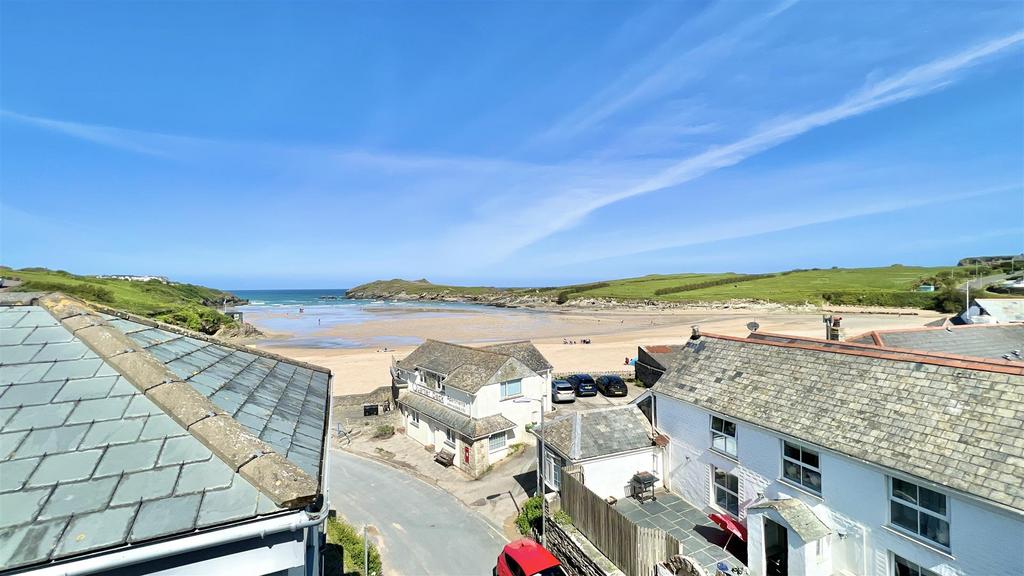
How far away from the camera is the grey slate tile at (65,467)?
3971 millimetres

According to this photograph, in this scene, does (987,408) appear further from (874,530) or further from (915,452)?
(874,530)

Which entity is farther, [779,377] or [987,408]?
[779,377]

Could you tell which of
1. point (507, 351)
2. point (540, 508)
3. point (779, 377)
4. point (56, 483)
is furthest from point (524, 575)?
point (507, 351)

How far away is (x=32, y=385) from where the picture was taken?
4848 millimetres

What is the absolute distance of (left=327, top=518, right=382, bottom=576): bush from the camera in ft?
47.0

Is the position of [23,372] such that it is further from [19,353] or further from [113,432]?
[113,432]

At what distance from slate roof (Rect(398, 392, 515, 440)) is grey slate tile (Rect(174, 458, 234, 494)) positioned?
65.3ft

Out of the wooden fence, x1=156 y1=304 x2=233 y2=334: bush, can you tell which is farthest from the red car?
x1=156 y1=304 x2=233 y2=334: bush

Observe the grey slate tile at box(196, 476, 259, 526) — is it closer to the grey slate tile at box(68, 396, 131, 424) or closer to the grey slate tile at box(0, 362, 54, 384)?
the grey slate tile at box(68, 396, 131, 424)

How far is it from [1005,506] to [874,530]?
312 centimetres

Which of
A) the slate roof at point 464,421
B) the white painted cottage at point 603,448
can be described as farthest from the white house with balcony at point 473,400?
the white painted cottage at point 603,448

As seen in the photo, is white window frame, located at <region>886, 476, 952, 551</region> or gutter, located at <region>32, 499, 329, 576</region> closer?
gutter, located at <region>32, 499, 329, 576</region>

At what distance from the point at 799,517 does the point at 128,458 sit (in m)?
15.4

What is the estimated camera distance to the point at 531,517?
18078mm
